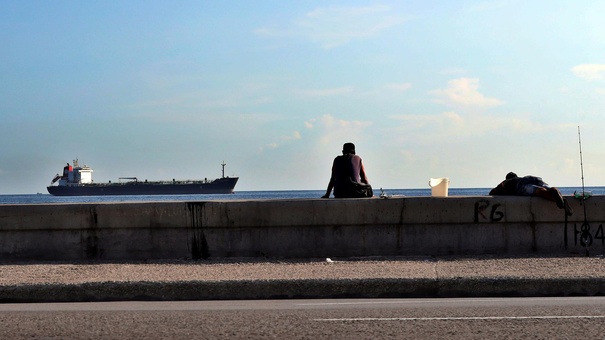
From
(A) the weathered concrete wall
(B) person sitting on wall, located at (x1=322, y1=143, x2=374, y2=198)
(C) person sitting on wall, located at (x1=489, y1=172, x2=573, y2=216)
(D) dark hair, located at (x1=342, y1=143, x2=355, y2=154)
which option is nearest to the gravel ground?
(A) the weathered concrete wall

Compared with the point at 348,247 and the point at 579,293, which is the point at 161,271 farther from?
the point at 579,293

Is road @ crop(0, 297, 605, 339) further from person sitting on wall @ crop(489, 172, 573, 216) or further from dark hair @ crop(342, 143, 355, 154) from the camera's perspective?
dark hair @ crop(342, 143, 355, 154)

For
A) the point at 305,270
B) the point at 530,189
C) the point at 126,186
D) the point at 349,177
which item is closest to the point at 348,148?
the point at 349,177

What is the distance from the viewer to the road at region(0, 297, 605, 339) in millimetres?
7570

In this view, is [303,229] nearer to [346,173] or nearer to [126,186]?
[346,173]

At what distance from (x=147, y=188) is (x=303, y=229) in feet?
471

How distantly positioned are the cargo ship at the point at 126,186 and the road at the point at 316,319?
14264cm

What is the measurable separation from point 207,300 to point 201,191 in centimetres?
14939

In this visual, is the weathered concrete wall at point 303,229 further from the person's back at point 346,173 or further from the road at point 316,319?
the road at point 316,319

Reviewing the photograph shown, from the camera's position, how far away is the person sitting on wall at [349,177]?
543 inches

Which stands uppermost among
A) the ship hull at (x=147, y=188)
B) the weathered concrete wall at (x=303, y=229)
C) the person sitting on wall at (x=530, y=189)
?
the ship hull at (x=147, y=188)

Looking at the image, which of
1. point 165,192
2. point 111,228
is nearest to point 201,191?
point 165,192

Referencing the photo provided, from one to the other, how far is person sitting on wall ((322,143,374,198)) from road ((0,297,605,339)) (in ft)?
13.1

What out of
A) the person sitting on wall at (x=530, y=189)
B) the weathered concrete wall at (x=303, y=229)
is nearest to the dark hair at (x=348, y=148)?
the weathered concrete wall at (x=303, y=229)
